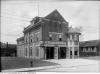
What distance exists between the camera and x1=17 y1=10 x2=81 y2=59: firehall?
5.12m

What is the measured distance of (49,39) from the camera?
6312 millimetres

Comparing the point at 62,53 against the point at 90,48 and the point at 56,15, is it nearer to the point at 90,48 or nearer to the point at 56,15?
the point at 90,48

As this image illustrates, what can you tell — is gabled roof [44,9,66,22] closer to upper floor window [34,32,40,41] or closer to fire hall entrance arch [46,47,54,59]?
upper floor window [34,32,40,41]

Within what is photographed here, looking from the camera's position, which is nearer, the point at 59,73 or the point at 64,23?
the point at 59,73

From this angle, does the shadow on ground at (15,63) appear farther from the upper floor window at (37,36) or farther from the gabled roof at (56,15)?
the gabled roof at (56,15)

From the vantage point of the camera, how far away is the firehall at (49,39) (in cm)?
512

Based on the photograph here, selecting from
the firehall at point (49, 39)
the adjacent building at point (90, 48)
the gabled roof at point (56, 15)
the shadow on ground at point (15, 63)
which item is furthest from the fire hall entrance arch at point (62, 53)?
the gabled roof at point (56, 15)

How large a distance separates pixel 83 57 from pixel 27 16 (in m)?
2.35

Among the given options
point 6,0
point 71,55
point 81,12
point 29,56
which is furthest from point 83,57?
point 6,0

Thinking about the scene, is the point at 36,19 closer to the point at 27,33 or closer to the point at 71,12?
the point at 27,33

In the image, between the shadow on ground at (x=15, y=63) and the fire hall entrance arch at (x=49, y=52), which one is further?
the fire hall entrance arch at (x=49, y=52)

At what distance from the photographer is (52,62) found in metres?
5.65

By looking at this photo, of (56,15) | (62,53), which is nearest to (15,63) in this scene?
(62,53)

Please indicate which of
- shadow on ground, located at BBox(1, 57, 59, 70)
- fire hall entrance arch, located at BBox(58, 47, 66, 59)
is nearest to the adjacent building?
fire hall entrance arch, located at BBox(58, 47, 66, 59)
